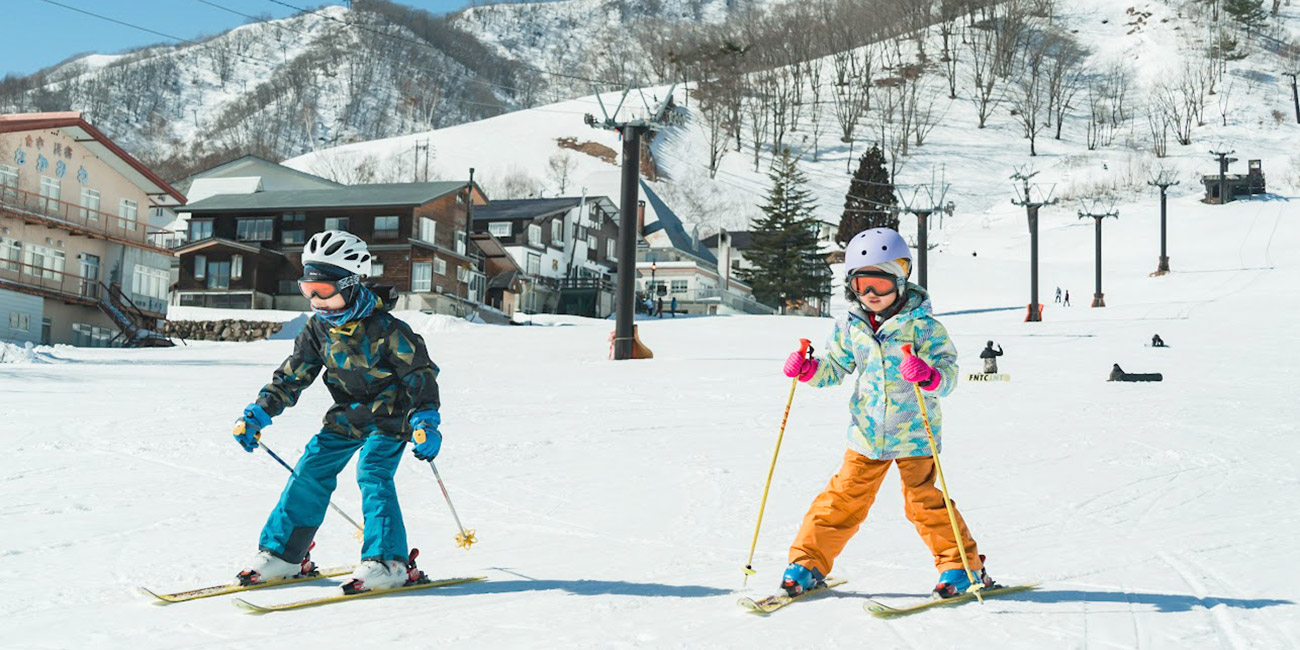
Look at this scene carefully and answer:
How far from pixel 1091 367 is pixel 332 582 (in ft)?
50.9

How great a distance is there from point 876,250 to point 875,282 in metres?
0.13

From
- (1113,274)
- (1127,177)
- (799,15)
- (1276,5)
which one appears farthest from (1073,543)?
(1276,5)

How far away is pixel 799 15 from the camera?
5002 inches

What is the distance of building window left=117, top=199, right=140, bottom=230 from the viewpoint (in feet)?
107

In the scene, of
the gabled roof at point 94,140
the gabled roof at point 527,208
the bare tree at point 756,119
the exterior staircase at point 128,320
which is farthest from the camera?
the bare tree at point 756,119

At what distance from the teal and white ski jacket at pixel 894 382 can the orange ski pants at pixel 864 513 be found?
0.07 metres

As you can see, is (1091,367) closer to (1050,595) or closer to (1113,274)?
(1050,595)

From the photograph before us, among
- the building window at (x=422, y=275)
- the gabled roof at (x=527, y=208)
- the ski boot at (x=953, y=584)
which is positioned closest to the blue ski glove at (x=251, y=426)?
the ski boot at (x=953, y=584)

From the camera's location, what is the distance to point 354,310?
4.41 metres

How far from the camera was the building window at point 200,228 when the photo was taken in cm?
4397

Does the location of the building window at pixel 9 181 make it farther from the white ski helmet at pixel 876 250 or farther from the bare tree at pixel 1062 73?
the bare tree at pixel 1062 73

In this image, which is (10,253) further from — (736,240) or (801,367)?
(736,240)

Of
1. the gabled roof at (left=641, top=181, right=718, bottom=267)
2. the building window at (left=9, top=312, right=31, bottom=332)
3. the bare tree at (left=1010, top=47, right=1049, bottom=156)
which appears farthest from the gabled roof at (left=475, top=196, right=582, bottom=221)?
the bare tree at (left=1010, top=47, right=1049, bottom=156)

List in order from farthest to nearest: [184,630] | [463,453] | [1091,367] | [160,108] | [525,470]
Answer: [160,108] → [1091,367] → [463,453] → [525,470] → [184,630]
